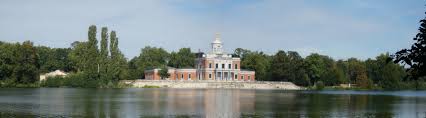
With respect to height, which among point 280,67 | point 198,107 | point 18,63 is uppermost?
point 18,63

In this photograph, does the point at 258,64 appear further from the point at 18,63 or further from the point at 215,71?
the point at 18,63

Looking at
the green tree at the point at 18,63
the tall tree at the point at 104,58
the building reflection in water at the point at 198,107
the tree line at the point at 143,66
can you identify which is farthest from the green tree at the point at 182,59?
the building reflection in water at the point at 198,107

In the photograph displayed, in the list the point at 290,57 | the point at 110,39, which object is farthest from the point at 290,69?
the point at 110,39

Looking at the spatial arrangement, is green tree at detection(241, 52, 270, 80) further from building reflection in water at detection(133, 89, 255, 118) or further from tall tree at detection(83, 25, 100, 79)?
building reflection in water at detection(133, 89, 255, 118)

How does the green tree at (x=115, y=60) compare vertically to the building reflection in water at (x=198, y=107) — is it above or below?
above

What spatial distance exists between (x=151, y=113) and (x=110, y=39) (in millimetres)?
58791

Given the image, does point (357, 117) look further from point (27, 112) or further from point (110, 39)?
point (110, 39)

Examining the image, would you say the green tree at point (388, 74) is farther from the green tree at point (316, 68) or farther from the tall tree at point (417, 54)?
the tall tree at point (417, 54)

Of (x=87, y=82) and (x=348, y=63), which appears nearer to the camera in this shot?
(x=87, y=82)

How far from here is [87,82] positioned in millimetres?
83625

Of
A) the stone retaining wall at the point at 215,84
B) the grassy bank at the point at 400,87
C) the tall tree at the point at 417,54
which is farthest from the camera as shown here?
the grassy bank at the point at 400,87

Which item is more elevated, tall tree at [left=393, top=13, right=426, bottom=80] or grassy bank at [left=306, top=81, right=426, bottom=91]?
tall tree at [left=393, top=13, right=426, bottom=80]

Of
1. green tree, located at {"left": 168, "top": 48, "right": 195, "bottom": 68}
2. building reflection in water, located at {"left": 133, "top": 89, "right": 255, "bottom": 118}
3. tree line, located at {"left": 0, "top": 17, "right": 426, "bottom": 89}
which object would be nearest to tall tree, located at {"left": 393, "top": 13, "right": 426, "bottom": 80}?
building reflection in water, located at {"left": 133, "top": 89, "right": 255, "bottom": 118}

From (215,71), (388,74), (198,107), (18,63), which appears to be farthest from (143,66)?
(198,107)
